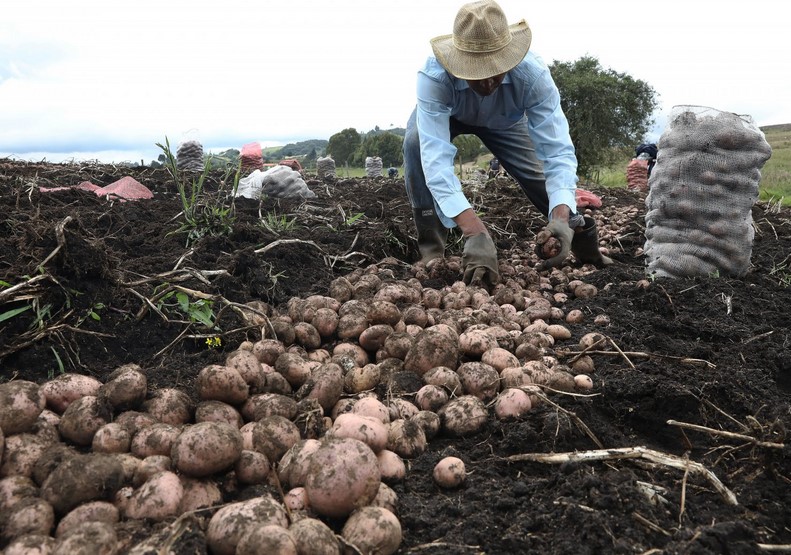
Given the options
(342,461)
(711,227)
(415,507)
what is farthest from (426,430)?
(711,227)

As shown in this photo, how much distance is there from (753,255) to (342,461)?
4.02 m

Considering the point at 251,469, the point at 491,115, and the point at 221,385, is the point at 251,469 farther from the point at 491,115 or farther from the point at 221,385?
the point at 491,115

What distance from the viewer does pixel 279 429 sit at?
1.72 meters

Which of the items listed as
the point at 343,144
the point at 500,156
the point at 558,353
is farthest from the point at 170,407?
the point at 343,144

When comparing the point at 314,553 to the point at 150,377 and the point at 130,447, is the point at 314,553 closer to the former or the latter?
the point at 130,447

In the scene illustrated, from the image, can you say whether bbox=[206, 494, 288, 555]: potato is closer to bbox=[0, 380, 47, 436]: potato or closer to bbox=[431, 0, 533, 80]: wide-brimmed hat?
bbox=[0, 380, 47, 436]: potato

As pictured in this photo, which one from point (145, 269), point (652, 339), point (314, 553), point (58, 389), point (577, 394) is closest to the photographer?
point (314, 553)

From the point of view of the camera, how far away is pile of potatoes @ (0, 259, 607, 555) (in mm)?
1378

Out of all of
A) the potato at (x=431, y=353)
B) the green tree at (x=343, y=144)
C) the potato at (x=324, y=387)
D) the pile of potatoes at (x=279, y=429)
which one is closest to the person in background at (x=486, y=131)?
the pile of potatoes at (x=279, y=429)

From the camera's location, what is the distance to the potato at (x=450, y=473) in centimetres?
167

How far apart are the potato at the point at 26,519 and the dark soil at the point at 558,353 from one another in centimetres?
23

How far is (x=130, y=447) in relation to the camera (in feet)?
5.43

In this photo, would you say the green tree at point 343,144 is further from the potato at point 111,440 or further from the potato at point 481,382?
the potato at point 111,440

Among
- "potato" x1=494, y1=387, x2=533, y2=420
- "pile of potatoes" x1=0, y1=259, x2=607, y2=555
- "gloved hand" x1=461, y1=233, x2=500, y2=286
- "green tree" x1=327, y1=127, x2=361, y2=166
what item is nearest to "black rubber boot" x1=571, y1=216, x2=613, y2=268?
"gloved hand" x1=461, y1=233, x2=500, y2=286
